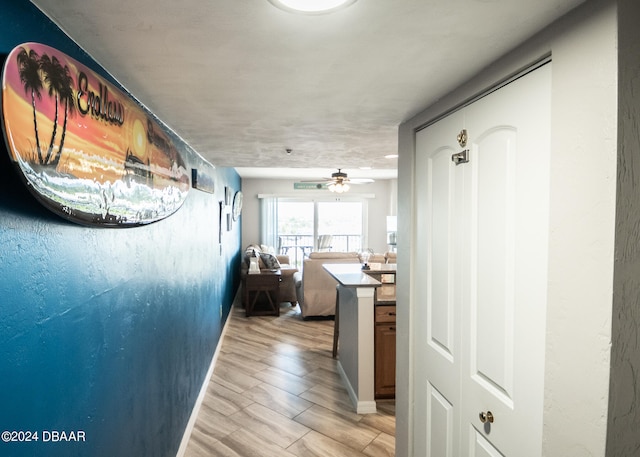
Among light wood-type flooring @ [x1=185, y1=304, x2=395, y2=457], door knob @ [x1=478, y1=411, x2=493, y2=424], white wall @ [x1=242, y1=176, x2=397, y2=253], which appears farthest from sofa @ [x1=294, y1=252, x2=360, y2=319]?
door knob @ [x1=478, y1=411, x2=493, y2=424]

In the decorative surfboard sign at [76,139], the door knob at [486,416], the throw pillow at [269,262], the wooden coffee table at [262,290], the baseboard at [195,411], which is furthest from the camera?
the throw pillow at [269,262]

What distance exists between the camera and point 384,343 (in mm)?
2875

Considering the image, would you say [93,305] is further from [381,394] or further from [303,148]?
[381,394]

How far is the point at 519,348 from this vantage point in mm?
1013

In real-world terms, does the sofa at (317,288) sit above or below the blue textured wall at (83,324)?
below

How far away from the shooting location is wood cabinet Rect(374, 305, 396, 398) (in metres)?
2.87

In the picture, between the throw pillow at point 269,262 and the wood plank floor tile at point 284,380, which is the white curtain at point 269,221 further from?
the wood plank floor tile at point 284,380

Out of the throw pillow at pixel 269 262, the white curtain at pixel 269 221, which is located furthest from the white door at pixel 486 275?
the white curtain at pixel 269 221

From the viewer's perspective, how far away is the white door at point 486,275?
95cm

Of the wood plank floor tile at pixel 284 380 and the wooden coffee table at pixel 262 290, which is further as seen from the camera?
the wooden coffee table at pixel 262 290

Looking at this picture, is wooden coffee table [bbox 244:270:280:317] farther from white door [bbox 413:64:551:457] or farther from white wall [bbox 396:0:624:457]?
white wall [bbox 396:0:624:457]

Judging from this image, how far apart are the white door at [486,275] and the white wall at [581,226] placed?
8cm

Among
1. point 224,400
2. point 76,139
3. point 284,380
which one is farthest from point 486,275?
point 284,380

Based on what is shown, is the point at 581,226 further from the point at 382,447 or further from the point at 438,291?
the point at 382,447
